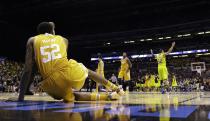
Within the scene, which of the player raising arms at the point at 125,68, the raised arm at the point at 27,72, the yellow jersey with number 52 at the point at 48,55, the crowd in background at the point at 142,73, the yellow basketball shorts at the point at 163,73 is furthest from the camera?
the crowd in background at the point at 142,73

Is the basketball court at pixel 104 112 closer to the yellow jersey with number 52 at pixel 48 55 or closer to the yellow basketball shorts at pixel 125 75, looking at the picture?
the yellow jersey with number 52 at pixel 48 55

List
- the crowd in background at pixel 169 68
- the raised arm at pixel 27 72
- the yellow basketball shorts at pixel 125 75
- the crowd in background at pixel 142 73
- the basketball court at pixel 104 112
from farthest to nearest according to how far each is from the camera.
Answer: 1. the crowd in background at pixel 169 68
2. the crowd in background at pixel 142 73
3. the yellow basketball shorts at pixel 125 75
4. the raised arm at pixel 27 72
5. the basketball court at pixel 104 112

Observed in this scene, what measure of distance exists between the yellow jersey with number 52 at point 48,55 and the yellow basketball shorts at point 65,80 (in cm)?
7

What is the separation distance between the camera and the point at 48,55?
3.59 m

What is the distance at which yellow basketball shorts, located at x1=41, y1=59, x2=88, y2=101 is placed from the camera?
3521 millimetres

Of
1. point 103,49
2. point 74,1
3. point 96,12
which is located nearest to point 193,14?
point 96,12

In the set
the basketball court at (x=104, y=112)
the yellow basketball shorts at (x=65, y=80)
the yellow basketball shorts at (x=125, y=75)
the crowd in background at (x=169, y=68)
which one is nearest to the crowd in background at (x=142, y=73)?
the crowd in background at (x=169, y=68)

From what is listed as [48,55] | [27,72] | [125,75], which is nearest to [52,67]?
[48,55]

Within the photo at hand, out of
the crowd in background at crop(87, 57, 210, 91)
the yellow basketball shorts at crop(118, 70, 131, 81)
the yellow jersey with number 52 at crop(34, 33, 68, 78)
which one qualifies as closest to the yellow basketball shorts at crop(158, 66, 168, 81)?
the yellow basketball shorts at crop(118, 70, 131, 81)

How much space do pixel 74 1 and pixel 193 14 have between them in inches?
275

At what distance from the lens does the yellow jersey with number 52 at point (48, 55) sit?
356 cm

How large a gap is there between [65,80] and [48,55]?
0.39 meters

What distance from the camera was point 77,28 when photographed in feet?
66.7

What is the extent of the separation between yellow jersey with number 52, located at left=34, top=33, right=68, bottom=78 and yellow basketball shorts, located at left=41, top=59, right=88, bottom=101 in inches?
2.7
